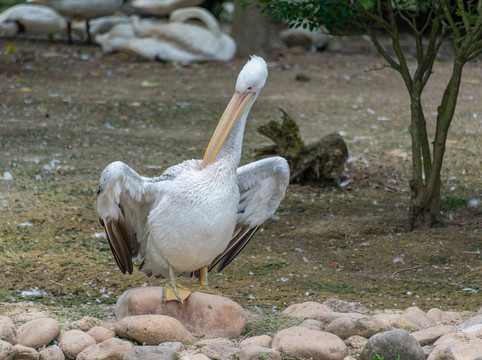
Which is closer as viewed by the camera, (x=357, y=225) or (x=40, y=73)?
(x=357, y=225)

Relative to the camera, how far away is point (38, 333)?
11.0 ft

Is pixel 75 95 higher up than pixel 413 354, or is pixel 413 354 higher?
pixel 413 354

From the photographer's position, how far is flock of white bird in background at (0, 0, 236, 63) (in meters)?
12.4

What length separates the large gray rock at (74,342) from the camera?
10.9 ft

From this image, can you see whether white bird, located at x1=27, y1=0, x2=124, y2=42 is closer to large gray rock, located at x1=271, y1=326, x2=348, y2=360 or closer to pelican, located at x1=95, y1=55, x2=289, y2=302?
pelican, located at x1=95, y1=55, x2=289, y2=302

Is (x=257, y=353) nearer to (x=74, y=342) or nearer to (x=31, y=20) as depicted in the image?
(x=74, y=342)

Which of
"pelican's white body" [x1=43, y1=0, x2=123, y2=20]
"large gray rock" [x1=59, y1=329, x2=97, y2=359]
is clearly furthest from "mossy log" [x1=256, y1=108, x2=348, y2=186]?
"pelican's white body" [x1=43, y1=0, x2=123, y2=20]

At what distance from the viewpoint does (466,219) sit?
18.3 ft

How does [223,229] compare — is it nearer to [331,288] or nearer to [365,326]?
[365,326]

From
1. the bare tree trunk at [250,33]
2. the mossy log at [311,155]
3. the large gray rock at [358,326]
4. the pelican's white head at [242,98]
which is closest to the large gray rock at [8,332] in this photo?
the pelican's white head at [242,98]

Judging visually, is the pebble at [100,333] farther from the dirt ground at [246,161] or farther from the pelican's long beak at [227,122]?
the pelican's long beak at [227,122]

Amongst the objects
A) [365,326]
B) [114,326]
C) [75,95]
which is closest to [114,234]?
[114,326]

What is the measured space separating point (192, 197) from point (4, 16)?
1223 centimetres

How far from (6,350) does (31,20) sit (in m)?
12.1
